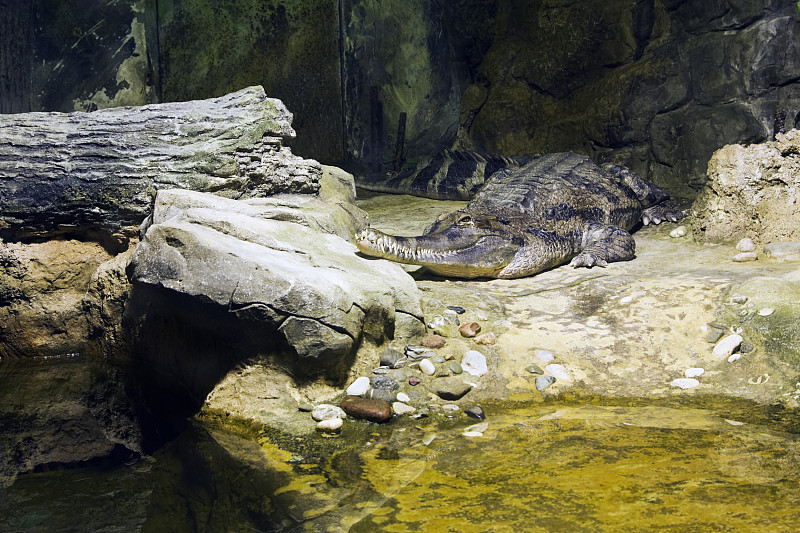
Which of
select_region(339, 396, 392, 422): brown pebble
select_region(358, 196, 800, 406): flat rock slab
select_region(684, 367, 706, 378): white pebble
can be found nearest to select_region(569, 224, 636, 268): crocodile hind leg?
select_region(358, 196, 800, 406): flat rock slab

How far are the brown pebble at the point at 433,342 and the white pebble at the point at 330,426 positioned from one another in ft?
2.65

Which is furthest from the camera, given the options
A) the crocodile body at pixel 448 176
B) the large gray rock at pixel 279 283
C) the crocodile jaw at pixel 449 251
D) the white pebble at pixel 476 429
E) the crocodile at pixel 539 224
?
the crocodile body at pixel 448 176

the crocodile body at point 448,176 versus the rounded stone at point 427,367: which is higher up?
the crocodile body at point 448,176

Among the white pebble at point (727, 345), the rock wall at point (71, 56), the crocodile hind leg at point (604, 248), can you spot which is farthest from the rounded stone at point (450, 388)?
the rock wall at point (71, 56)

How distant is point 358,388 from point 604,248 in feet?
8.63

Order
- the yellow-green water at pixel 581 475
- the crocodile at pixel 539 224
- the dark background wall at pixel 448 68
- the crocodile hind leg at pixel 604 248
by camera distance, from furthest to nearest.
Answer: the dark background wall at pixel 448 68
the crocodile hind leg at pixel 604 248
the crocodile at pixel 539 224
the yellow-green water at pixel 581 475

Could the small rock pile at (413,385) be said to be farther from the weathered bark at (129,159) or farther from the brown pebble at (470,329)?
the weathered bark at (129,159)

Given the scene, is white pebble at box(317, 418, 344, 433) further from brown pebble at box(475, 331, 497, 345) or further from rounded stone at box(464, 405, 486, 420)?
brown pebble at box(475, 331, 497, 345)

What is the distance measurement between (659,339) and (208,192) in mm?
2869

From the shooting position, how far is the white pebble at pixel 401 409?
307cm

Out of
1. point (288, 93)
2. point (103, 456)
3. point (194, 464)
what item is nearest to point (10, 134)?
point (103, 456)

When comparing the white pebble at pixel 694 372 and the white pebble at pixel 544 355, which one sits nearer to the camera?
the white pebble at pixel 694 372

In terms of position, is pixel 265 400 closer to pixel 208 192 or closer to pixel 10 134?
pixel 208 192

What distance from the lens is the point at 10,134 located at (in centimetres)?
434
